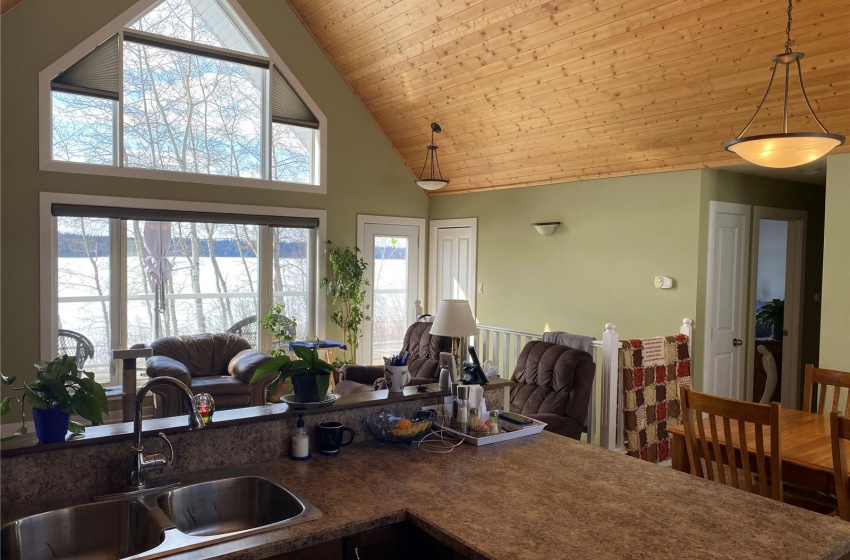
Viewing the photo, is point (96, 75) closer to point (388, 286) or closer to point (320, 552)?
point (388, 286)

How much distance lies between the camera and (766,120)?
14.0 ft

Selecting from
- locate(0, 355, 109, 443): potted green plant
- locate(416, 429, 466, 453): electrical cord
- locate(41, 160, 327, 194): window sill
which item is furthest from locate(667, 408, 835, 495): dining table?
locate(41, 160, 327, 194): window sill

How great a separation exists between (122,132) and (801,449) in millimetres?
5711

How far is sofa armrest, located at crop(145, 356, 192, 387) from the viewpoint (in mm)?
4852

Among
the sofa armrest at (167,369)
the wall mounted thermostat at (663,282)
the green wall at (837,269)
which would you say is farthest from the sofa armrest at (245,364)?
the green wall at (837,269)

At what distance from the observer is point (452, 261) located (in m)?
7.45

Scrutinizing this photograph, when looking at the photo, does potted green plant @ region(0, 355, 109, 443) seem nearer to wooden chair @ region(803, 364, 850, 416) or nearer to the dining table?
the dining table

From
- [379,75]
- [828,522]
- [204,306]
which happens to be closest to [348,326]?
[204,306]

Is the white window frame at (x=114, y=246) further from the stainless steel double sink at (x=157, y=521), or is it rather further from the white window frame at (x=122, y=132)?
the stainless steel double sink at (x=157, y=521)

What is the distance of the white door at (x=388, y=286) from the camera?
287 inches

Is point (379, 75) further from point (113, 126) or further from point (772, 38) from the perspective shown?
point (772, 38)

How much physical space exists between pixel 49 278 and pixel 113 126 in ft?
4.83

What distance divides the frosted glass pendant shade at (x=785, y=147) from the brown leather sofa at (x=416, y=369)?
278 cm

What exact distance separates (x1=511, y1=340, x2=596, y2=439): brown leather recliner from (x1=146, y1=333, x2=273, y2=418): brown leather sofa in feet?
7.07
